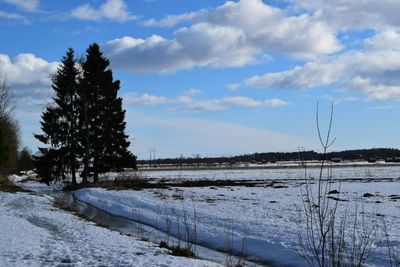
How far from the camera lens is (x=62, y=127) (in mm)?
48938

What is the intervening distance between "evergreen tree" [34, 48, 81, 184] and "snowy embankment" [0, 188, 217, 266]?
3105 cm

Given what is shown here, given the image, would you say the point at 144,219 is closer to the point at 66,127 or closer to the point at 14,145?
the point at 66,127

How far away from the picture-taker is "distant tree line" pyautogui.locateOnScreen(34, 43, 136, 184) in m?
48.0

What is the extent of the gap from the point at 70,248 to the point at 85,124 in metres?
36.7

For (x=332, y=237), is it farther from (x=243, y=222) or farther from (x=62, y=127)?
(x=62, y=127)

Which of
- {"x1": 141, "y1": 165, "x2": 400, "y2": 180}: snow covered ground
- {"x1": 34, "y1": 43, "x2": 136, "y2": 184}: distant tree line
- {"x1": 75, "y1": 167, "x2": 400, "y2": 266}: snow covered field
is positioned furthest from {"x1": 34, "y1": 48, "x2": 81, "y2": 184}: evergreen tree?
{"x1": 75, "y1": 167, "x2": 400, "y2": 266}: snow covered field

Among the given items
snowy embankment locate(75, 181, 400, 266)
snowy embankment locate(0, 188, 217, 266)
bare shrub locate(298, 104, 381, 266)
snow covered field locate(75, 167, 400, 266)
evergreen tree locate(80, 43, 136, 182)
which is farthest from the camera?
evergreen tree locate(80, 43, 136, 182)

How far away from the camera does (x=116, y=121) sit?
158ft

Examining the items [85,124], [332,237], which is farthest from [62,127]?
[332,237]

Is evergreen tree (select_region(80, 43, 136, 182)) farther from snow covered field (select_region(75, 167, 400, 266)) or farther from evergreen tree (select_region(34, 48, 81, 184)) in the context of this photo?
snow covered field (select_region(75, 167, 400, 266))

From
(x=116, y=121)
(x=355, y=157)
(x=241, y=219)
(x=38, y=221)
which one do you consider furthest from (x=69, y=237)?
(x=355, y=157)

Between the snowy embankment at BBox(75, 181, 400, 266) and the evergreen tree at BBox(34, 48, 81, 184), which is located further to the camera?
the evergreen tree at BBox(34, 48, 81, 184)

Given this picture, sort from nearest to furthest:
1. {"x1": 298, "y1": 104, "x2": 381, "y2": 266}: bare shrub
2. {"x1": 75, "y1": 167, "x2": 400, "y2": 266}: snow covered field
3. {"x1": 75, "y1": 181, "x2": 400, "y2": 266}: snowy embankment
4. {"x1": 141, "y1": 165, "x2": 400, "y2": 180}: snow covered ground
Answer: {"x1": 298, "y1": 104, "x2": 381, "y2": 266}: bare shrub < {"x1": 75, "y1": 167, "x2": 400, "y2": 266}: snow covered field < {"x1": 75, "y1": 181, "x2": 400, "y2": 266}: snowy embankment < {"x1": 141, "y1": 165, "x2": 400, "y2": 180}: snow covered ground

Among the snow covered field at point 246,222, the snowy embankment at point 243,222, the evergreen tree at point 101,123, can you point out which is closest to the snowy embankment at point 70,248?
the snow covered field at point 246,222
